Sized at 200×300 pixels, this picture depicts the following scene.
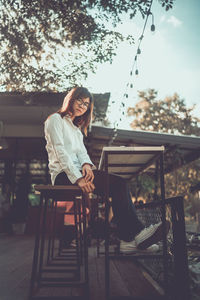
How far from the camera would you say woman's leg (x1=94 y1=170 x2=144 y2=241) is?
1775 millimetres

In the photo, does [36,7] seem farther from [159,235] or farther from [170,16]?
[159,235]

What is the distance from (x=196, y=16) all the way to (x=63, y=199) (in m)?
3.99

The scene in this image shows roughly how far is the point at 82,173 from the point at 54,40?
182 inches

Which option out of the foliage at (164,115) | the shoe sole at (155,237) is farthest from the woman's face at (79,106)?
the foliage at (164,115)

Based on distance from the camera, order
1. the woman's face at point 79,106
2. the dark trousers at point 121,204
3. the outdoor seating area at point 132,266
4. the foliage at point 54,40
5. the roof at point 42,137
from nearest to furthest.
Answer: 1. the outdoor seating area at point 132,266
2. the dark trousers at point 121,204
3. the woman's face at point 79,106
4. the foliage at point 54,40
5. the roof at point 42,137

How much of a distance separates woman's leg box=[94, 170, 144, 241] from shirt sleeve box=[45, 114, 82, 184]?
0.65ft

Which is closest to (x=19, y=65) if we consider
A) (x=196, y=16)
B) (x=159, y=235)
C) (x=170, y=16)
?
(x=170, y=16)

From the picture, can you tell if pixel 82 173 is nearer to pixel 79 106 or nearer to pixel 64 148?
pixel 64 148

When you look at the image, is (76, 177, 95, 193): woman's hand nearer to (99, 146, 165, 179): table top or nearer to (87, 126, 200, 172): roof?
(99, 146, 165, 179): table top

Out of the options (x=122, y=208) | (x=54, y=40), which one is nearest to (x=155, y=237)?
(x=122, y=208)

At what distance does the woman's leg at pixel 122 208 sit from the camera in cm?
178

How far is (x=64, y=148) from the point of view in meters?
1.77

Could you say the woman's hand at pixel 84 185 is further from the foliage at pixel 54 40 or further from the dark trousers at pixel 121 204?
the foliage at pixel 54 40

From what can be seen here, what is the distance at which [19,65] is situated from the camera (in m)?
5.16
